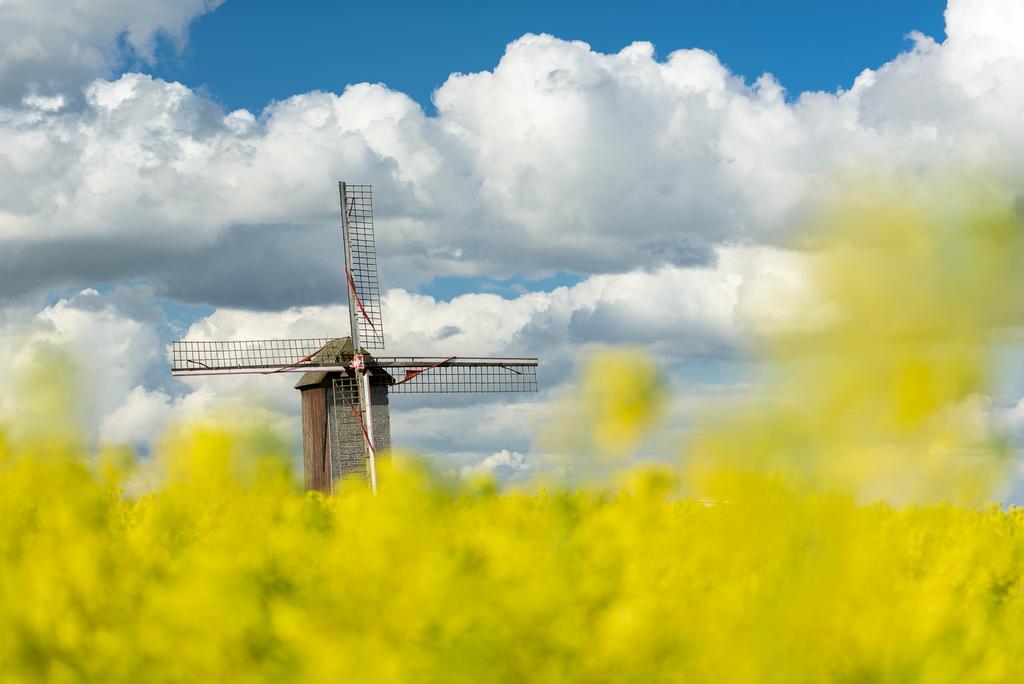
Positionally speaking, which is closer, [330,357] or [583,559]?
[583,559]

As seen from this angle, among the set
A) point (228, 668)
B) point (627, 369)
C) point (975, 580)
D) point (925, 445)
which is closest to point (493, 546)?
point (228, 668)

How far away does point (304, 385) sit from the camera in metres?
23.3

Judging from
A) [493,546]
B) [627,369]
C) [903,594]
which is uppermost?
[627,369]

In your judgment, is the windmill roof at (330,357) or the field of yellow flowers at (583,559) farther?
the windmill roof at (330,357)

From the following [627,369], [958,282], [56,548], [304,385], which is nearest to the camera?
[958,282]

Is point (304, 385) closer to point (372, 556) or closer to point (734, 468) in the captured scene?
point (372, 556)

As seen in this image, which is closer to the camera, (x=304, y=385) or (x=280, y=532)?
(x=280, y=532)

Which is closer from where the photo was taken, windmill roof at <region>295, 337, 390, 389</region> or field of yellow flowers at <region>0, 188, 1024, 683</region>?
field of yellow flowers at <region>0, 188, 1024, 683</region>

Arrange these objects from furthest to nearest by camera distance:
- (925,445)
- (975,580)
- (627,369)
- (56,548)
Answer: (975,580) → (56,548) → (627,369) → (925,445)

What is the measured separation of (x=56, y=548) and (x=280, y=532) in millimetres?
1132


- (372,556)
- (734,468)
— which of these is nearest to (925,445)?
(734,468)

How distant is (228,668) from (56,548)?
5.63ft

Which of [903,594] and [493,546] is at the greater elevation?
[493,546]

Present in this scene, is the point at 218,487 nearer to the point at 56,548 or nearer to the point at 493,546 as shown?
the point at 56,548
